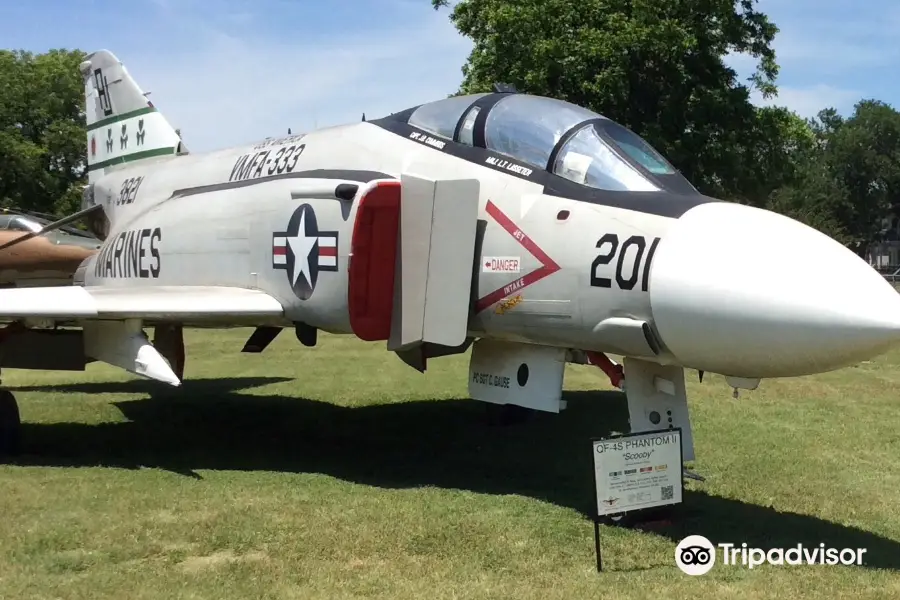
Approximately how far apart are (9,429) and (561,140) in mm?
5785

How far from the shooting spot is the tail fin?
1190cm

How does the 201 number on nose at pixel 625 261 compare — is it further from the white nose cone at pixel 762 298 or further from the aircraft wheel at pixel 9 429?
the aircraft wheel at pixel 9 429

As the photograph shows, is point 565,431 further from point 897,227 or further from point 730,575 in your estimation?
point 897,227

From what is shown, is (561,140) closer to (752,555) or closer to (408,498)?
(408,498)

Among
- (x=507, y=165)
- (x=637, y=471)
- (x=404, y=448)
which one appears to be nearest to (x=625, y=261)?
(x=637, y=471)

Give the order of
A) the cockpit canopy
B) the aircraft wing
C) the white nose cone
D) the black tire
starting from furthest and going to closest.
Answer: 1. the black tire
2. the aircraft wing
3. the cockpit canopy
4. the white nose cone

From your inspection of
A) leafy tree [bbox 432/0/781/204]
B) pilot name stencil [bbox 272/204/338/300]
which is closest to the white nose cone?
pilot name stencil [bbox 272/204/338/300]

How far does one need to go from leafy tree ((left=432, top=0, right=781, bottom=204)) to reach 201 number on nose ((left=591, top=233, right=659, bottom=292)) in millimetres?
18698

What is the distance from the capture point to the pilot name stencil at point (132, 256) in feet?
29.8

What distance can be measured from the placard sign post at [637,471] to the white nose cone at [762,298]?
0.52 metres

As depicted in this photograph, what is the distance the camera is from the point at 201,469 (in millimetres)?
7258

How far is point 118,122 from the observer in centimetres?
1246

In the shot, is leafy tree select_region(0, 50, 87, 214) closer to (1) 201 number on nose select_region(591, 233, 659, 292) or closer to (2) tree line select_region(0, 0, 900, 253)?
(2) tree line select_region(0, 0, 900, 253)

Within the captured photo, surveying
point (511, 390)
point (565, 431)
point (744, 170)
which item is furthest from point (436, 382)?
point (744, 170)
